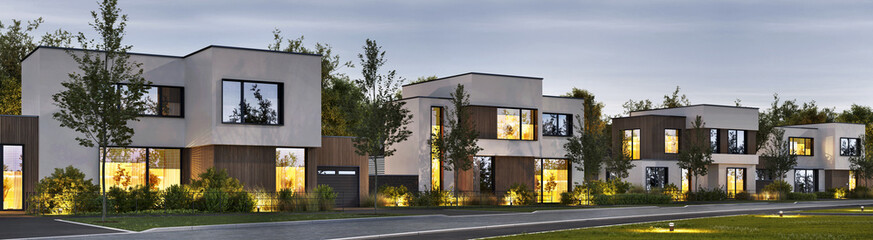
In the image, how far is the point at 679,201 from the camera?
60.8 metres

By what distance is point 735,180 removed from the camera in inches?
2657

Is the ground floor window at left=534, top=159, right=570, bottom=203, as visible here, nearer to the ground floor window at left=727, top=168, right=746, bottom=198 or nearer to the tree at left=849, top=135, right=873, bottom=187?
the ground floor window at left=727, top=168, right=746, bottom=198

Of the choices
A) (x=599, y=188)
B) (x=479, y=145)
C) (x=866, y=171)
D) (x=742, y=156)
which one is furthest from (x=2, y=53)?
(x=866, y=171)

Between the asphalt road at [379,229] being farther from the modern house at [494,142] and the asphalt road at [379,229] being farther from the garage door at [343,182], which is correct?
the modern house at [494,142]

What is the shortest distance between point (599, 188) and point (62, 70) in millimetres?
31498

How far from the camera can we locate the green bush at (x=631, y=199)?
5328cm

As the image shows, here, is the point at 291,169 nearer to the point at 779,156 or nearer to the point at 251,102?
the point at 251,102

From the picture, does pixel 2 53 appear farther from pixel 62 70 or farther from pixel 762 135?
pixel 762 135

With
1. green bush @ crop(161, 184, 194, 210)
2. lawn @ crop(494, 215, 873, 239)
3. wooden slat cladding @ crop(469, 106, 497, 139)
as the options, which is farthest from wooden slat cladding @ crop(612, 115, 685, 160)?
green bush @ crop(161, 184, 194, 210)

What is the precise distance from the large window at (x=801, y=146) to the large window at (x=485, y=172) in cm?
3777

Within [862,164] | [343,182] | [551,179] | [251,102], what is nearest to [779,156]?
[862,164]

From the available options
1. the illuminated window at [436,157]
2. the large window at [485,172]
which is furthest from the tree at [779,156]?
the illuminated window at [436,157]

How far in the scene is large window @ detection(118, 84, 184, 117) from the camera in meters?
37.3

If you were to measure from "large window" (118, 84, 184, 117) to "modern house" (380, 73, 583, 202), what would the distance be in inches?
488
